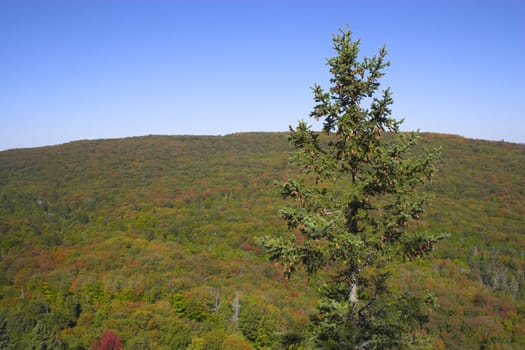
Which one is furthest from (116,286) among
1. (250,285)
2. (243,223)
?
Result: (243,223)

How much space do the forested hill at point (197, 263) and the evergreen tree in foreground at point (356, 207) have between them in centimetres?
213

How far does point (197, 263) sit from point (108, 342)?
137 feet

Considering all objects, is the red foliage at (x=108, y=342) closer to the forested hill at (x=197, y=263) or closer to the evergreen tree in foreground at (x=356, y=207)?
the forested hill at (x=197, y=263)

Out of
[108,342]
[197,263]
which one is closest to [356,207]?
[108,342]

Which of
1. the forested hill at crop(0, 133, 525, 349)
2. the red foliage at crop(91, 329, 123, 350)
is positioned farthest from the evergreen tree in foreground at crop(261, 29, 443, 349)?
the red foliage at crop(91, 329, 123, 350)

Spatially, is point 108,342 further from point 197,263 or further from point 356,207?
point 356,207

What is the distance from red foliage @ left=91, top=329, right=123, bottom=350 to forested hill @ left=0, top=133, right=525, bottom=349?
0.45m

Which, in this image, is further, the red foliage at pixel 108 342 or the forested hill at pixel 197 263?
the forested hill at pixel 197 263

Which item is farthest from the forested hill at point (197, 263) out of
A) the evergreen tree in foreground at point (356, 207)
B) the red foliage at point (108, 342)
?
the evergreen tree in foreground at point (356, 207)

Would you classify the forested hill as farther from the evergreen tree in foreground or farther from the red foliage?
the evergreen tree in foreground

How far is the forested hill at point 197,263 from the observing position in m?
56.6

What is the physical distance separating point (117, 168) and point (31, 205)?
178 feet

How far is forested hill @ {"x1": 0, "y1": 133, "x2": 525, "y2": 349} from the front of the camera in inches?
2228

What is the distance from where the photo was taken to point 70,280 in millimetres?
75500
